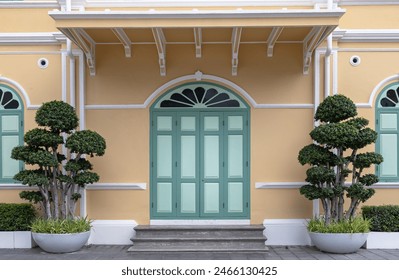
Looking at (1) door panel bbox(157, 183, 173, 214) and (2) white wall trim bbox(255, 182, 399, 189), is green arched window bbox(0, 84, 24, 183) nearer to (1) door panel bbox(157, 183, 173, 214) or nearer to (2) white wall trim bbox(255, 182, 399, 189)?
(1) door panel bbox(157, 183, 173, 214)

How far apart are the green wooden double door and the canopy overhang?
1.06 m

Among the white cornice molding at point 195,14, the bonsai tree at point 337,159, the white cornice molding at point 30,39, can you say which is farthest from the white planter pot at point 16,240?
the bonsai tree at point 337,159

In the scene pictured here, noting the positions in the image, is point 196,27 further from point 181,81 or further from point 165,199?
point 165,199

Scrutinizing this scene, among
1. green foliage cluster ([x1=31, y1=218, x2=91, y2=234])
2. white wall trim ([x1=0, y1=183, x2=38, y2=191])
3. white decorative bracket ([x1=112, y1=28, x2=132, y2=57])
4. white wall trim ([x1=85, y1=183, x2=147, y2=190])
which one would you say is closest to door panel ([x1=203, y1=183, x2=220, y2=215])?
white wall trim ([x1=85, y1=183, x2=147, y2=190])

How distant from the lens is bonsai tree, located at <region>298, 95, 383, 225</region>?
829cm

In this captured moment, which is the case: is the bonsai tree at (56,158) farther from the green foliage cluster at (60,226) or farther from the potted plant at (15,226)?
the potted plant at (15,226)

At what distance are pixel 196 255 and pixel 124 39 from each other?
4099 millimetres

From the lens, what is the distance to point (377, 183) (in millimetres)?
9273

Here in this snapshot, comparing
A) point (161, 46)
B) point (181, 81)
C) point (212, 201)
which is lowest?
point (212, 201)

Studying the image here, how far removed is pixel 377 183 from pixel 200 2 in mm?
4846

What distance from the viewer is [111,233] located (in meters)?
9.24

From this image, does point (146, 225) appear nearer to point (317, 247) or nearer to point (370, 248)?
point (317, 247)

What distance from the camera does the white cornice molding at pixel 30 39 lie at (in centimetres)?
937

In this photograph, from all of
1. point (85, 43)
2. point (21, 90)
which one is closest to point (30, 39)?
point (21, 90)
